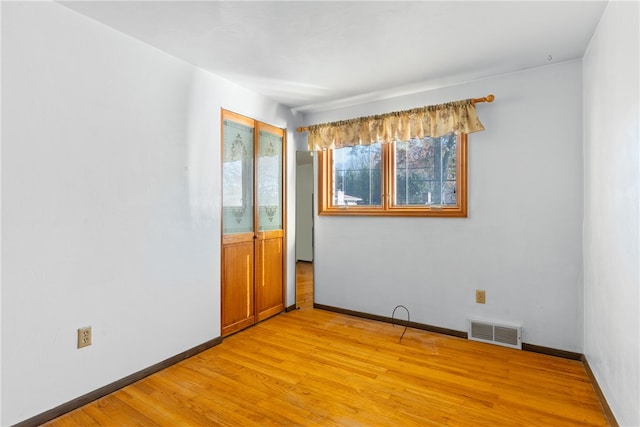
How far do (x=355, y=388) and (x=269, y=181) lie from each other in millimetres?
2157

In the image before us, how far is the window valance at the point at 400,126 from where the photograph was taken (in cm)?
288

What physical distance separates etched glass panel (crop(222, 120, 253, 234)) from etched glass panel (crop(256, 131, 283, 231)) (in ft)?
0.43

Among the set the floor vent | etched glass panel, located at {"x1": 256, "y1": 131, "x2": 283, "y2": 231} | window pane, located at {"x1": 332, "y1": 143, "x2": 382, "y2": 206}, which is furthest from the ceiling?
the floor vent

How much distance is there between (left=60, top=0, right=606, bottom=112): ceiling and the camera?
1.91m

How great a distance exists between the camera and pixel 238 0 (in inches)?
72.2

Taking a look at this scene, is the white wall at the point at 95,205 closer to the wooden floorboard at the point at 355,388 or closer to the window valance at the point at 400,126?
the wooden floorboard at the point at 355,388

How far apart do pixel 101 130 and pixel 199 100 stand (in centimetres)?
85

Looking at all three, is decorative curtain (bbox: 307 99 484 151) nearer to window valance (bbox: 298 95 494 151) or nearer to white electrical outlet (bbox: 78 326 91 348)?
window valance (bbox: 298 95 494 151)

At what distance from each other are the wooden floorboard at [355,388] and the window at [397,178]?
1.26 m

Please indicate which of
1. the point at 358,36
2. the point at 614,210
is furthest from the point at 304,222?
the point at 614,210

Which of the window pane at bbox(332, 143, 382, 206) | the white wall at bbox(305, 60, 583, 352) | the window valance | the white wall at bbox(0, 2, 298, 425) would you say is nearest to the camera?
the white wall at bbox(0, 2, 298, 425)

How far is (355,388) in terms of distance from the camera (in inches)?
86.0

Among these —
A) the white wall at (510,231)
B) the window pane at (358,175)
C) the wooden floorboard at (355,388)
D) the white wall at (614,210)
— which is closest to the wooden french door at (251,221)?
the wooden floorboard at (355,388)

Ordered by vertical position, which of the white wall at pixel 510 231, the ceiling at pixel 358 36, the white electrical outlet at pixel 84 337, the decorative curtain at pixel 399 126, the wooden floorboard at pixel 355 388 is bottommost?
the wooden floorboard at pixel 355 388
